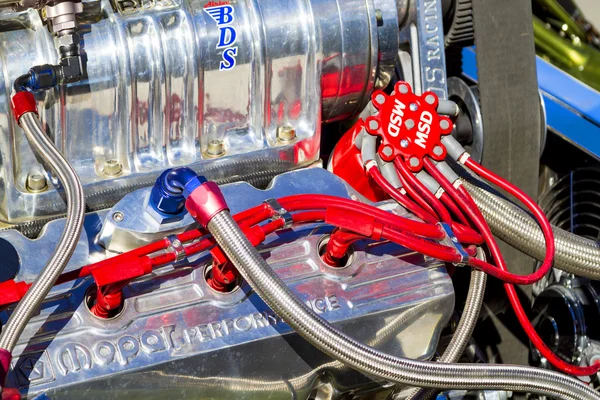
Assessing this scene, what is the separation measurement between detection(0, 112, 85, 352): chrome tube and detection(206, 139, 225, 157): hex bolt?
326mm

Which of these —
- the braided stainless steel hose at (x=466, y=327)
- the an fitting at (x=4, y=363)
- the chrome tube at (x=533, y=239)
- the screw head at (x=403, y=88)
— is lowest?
the braided stainless steel hose at (x=466, y=327)

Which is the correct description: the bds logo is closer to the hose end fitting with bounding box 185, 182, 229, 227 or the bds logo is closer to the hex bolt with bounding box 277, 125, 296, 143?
the hex bolt with bounding box 277, 125, 296, 143

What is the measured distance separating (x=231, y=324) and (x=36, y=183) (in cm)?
43

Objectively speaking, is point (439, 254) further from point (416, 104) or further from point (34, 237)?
point (34, 237)

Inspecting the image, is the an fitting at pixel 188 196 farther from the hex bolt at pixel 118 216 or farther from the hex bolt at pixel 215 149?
the hex bolt at pixel 215 149

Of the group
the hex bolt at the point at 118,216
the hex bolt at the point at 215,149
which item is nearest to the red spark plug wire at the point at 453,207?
the hex bolt at the point at 215,149

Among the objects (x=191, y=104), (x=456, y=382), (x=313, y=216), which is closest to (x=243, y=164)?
(x=191, y=104)

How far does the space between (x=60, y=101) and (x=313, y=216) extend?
470 mm

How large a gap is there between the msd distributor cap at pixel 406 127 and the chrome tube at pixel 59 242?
55cm

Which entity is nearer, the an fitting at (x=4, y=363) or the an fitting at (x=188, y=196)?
the an fitting at (x=4, y=363)

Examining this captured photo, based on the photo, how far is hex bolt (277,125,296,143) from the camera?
67.2 inches

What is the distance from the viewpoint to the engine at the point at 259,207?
1.33m

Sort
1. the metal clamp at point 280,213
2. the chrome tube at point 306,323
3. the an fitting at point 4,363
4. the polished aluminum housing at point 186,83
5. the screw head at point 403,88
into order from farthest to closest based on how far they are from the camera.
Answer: the screw head at point 403,88 < the polished aluminum housing at point 186,83 < the metal clamp at point 280,213 < the chrome tube at point 306,323 < the an fitting at point 4,363

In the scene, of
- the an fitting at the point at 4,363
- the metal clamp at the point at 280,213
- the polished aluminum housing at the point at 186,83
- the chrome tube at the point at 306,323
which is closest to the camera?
the an fitting at the point at 4,363
